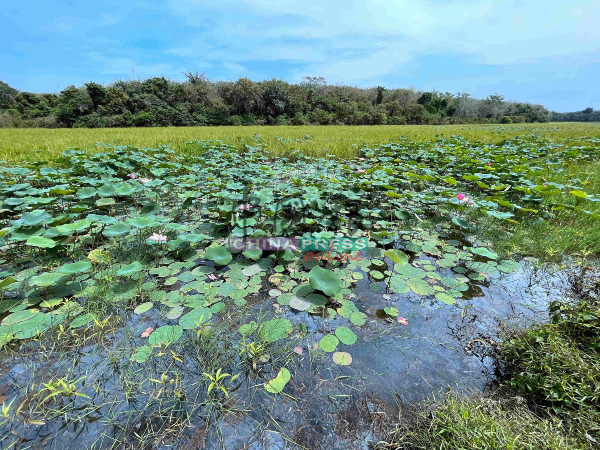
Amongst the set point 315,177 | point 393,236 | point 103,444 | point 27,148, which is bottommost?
point 103,444

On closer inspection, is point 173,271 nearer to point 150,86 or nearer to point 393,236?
point 393,236

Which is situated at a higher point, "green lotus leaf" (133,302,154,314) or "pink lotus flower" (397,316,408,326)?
"green lotus leaf" (133,302,154,314)

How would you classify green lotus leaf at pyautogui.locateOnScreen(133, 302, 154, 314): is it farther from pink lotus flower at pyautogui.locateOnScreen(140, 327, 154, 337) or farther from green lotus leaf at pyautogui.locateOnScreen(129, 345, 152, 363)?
green lotus leaf at pyautogui.locateOnScreen(129, 345, 152, 363)

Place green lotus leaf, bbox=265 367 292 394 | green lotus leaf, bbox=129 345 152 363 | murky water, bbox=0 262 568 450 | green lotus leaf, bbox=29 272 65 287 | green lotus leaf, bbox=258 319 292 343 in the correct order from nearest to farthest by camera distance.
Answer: murky water, bbox=0 262 568 450, green lotus leaf, bbox=265 367 292 394, green lotus leaf, bbox=129 345 152 363, green lotus leaf, bbox=258 319 292 343, green lotus leaf, bbox=29 272 65 287

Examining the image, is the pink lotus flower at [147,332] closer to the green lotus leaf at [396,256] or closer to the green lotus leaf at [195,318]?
the green lotus leaf at [195,318]

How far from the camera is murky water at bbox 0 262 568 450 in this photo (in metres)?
0.83

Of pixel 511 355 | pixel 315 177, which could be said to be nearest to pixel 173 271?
pixel 511 355

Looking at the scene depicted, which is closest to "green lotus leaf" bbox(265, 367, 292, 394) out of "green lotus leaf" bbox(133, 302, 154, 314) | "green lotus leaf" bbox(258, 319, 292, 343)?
"green lotus leaf" bbox(258, 319, 292, 343)

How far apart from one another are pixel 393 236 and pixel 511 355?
3.42 feet

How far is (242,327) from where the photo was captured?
4.07ft

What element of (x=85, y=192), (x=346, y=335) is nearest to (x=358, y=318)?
(x=346, y=335)

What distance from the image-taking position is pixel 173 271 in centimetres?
168

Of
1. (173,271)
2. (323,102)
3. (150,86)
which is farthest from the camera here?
(323,102)

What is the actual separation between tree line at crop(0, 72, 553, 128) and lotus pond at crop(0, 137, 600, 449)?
16906 millimetres
